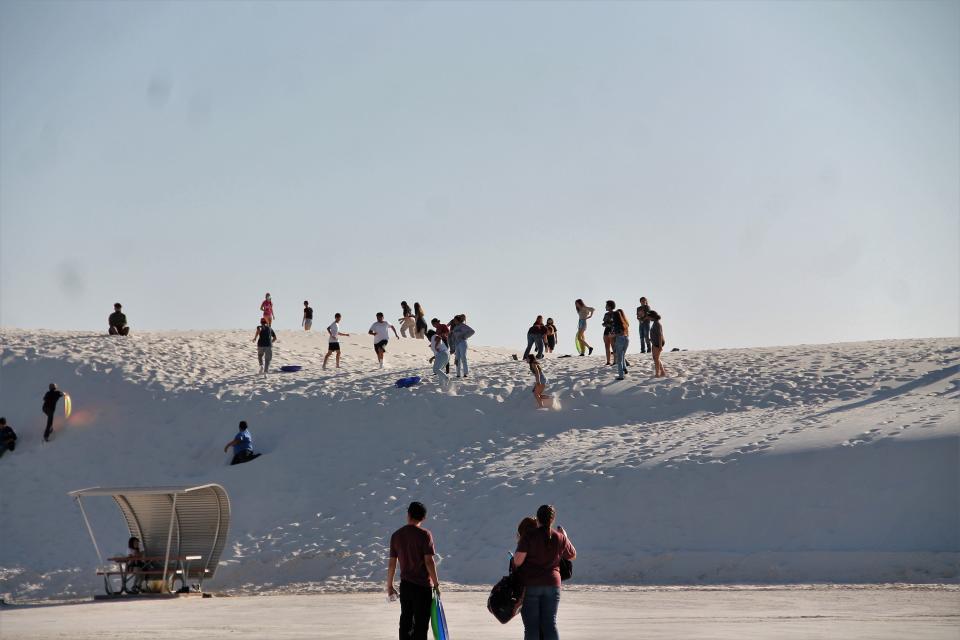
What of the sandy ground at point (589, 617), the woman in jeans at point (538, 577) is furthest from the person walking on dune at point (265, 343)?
the woman in jeans at point (538, 577)

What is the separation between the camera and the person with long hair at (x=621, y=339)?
89.0ft

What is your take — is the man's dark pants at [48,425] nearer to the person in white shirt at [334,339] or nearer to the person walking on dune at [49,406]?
Result: the person walking on dune at [49,406]

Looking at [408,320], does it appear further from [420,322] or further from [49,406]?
[49,406]

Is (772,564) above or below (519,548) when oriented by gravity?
below

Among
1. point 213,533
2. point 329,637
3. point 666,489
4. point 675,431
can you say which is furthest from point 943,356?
point 329,637

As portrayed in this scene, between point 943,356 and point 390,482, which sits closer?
point 390,482

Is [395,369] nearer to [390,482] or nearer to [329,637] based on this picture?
[390,482]

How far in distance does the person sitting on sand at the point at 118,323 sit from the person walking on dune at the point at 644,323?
14116 millimetres

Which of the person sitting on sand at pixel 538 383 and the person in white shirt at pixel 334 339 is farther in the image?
the person in white shirt at pixel 334 339

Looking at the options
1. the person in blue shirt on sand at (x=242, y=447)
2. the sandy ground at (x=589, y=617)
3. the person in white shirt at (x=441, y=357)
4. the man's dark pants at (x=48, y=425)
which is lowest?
the sandy ground at (x=589, y=617)

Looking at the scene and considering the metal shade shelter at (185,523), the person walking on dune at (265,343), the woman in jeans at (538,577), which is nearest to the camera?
the woman in jeans at (538,577)

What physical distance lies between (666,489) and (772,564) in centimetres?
345

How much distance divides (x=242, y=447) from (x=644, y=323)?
9681 mm

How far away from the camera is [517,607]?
30.5 ft
